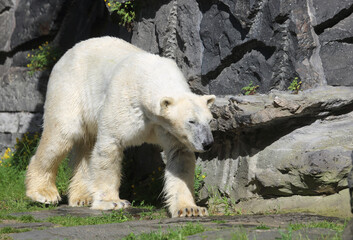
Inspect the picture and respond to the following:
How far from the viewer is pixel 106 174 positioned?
673 cm

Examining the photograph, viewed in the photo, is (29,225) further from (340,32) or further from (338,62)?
(340,32)

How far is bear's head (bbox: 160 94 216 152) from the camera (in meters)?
5.62

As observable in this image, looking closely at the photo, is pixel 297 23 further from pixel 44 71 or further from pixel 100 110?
pixel 44 71

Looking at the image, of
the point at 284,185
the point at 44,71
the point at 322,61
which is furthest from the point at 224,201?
the point at 44,71

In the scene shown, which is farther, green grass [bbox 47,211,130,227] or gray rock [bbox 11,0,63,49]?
gray rock [bbox 11,0,63,49]

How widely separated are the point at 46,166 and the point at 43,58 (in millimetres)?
3414

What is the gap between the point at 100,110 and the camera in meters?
6.91

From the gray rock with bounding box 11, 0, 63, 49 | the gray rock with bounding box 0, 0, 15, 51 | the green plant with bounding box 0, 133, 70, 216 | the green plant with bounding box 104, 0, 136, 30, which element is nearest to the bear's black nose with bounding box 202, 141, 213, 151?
the green plant with bounding box 0, 133, 70, 216

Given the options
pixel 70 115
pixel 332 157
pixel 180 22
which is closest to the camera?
pixel 332 157

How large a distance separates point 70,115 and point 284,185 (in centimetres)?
297

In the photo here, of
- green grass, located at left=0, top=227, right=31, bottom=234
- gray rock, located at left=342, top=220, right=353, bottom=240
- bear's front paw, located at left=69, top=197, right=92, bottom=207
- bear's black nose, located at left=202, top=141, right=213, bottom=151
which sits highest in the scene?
bear's black nose, located at left=202, top=141, right=213, bottom=151

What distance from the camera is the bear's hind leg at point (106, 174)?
6.64m

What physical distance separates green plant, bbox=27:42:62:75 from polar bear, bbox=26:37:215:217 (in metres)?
2.68

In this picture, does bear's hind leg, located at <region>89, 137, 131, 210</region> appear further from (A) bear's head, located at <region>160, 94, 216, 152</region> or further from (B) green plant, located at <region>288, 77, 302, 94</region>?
(B) green plant, located at <region>288, 77, 302, 94</region>
